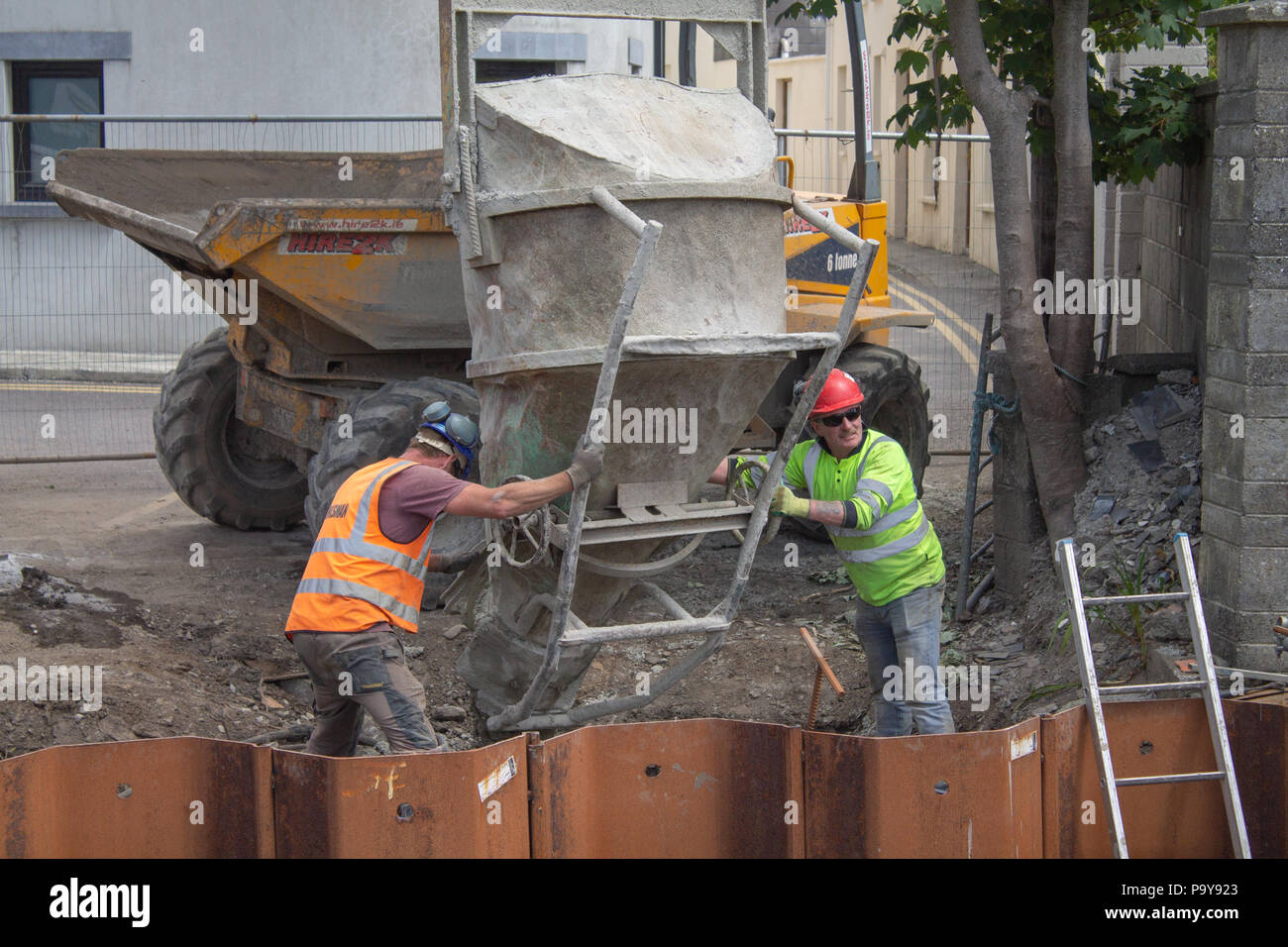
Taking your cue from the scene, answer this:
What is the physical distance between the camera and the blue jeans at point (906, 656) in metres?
5.59

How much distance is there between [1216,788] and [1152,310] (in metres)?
4.38

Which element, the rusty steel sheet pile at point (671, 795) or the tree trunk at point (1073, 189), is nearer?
the rusty steel sheet pile at point (671, 795)

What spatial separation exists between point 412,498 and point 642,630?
90cm

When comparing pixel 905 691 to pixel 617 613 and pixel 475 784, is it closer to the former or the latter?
pixel 617 613

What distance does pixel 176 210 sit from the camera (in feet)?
28.7

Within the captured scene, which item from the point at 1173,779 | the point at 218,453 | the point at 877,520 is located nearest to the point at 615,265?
the point at 877,520

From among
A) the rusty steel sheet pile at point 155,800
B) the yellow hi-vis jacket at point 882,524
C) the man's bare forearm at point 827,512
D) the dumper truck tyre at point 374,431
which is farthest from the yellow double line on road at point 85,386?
the man's bare forearm at point 827,512

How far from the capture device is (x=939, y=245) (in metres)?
21.7

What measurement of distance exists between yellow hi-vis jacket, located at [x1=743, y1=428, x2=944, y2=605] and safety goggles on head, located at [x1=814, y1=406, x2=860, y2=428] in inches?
7.1

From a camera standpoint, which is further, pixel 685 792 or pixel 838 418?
pixel 838 418

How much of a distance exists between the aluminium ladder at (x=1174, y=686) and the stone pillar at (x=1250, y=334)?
1.02 m

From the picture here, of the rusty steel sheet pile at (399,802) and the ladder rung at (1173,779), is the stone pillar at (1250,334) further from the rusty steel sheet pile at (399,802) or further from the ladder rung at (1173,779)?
the rusty steel sheet pile at (399,802)

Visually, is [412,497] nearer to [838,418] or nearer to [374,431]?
[838,418]

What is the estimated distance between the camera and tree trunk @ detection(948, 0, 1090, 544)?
270 inches
